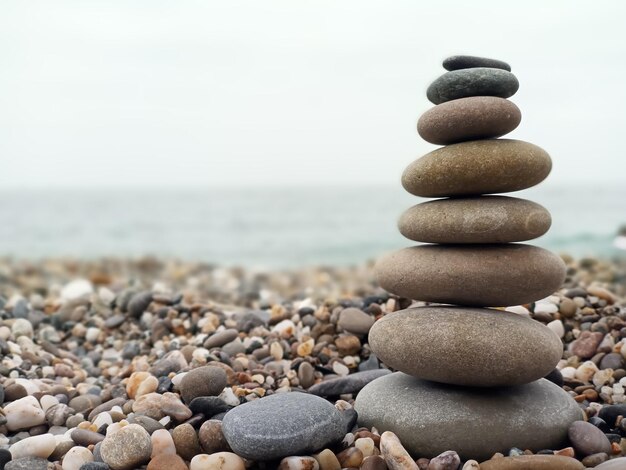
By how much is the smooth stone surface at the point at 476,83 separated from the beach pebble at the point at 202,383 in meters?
2.82

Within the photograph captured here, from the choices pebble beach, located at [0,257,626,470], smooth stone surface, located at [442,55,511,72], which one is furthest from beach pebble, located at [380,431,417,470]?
smooth stone surface, located at [442,55,511,72]

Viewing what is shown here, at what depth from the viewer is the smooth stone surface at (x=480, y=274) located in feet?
13.6

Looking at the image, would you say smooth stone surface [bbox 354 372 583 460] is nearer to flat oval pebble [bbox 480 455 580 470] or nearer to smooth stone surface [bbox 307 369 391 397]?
flat oval pebble [bbox 480 455 580 470]

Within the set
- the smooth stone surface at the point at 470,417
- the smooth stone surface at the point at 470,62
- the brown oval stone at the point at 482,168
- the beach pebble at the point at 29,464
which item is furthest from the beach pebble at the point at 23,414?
the smooth stone surface at the point at 470,62

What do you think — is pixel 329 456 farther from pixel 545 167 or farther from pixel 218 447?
pixel 545 167

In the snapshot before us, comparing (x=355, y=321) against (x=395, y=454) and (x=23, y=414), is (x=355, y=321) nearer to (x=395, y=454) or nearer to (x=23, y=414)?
(x=395, y=454)

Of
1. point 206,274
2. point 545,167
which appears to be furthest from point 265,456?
point 206,274

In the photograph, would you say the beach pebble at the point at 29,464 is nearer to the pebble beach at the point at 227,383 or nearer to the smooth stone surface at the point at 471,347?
the pebble beach at the point at 227,383

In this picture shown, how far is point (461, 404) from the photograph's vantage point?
409 centimetres

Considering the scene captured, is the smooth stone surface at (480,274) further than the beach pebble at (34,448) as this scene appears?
Yes

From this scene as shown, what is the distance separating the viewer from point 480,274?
4.14 m

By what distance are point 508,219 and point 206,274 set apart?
11.8m

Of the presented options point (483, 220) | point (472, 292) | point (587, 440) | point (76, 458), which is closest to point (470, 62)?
point (483, 220)

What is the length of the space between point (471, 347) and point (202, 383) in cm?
206
